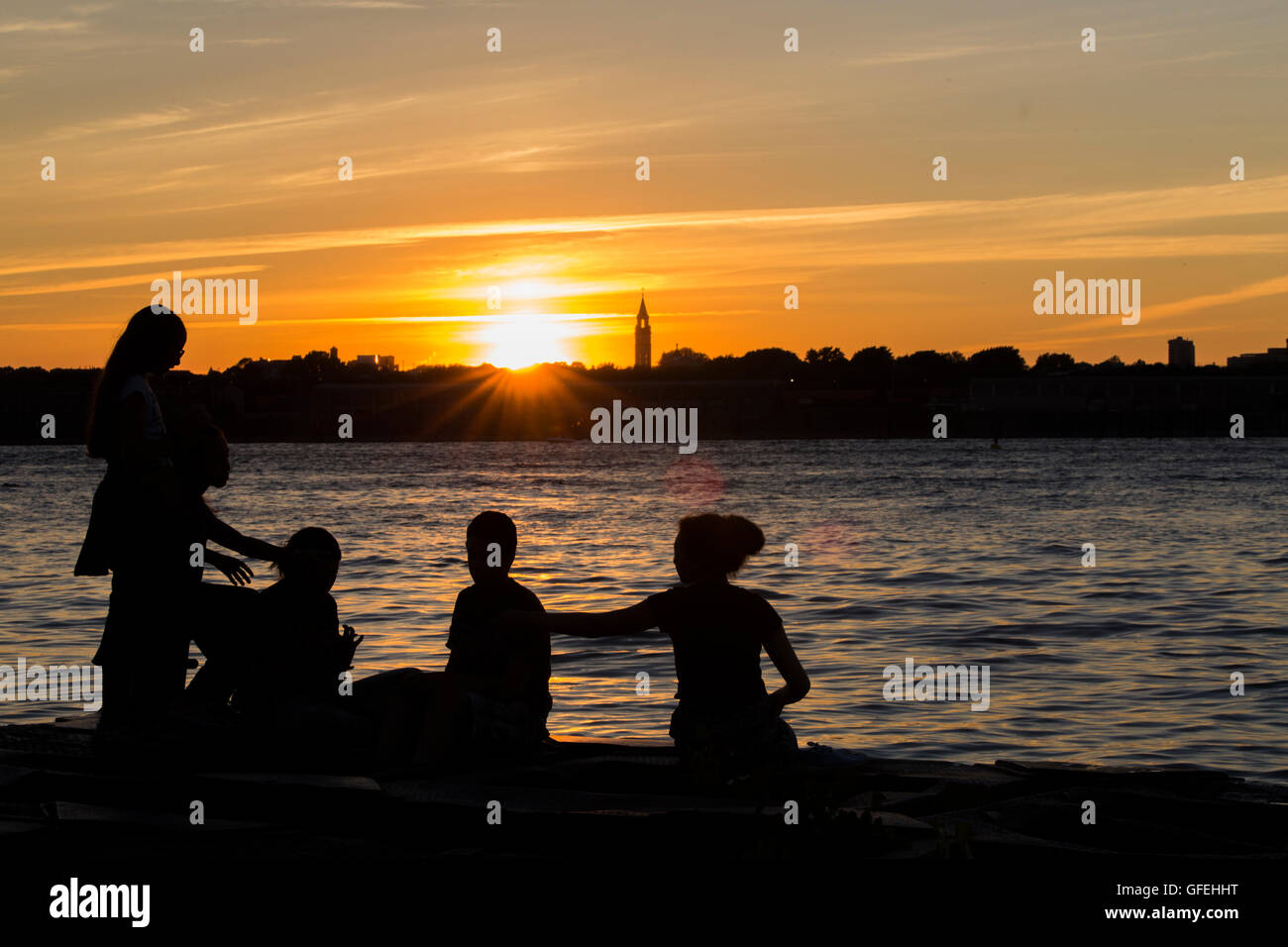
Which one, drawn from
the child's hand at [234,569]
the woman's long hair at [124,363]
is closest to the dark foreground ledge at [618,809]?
the child's hand at [234,569]

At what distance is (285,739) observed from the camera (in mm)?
5910

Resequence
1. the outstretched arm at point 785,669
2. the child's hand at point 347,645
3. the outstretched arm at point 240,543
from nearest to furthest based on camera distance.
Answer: the outstretched arm at point 785,669
the outstretched arm at point 240,543
the child's hand at point 347,645

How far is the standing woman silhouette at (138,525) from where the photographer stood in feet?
18.7

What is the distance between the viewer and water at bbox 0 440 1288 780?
10008 millimetres

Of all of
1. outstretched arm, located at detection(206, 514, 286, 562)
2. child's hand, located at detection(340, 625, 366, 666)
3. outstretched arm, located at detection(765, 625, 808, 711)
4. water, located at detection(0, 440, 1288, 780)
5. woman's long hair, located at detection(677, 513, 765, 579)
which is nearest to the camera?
woman's long hair, located at detection(677, 513, 765, 579)

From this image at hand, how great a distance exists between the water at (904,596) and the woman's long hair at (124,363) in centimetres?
460

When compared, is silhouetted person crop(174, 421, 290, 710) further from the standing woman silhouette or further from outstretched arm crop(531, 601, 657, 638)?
outstretched arm crop(531, 601, 657, 638)

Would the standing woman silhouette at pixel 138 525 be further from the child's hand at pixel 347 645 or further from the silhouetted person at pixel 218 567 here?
the child's hand at pixel 347 645

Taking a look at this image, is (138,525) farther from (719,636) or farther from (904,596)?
(904,596)

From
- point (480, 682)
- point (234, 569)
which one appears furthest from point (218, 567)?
point (480, 682)

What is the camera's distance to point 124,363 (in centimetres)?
573

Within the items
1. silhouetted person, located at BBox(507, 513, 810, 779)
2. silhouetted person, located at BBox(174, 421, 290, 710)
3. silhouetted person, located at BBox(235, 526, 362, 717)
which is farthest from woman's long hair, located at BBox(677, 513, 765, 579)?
silhouetted person, located at BBox(174, 421, 290, 710)
